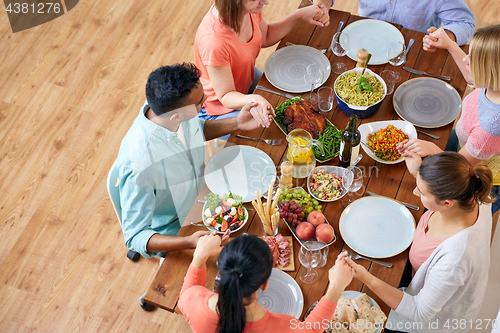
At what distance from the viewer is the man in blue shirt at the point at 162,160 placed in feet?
6.11

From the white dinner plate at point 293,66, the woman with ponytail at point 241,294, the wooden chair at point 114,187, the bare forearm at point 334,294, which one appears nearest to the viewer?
the woman with ponytail at point 241,294

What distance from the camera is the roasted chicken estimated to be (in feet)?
6.84

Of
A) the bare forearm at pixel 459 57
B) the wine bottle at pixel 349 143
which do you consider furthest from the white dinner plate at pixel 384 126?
the bare forearm at pixel 459 57

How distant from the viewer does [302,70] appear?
2357 millimetres

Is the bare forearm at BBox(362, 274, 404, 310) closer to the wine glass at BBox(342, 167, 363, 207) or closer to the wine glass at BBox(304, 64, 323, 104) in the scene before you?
the wine glass at BBox(342, 167, 363, 207)

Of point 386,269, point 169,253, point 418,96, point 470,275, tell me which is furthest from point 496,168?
point 169,253

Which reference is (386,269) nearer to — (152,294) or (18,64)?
(152,294)

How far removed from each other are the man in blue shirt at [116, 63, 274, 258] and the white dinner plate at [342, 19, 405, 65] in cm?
74

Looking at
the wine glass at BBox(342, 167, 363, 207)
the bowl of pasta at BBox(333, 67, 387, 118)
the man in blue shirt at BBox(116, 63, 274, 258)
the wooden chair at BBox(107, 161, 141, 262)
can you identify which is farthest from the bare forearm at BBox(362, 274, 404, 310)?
the wooden chair at BBox(107, 161, 141, 262)

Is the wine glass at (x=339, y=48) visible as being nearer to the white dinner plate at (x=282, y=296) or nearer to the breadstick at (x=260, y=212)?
the breadstick at (x=260, y=212)

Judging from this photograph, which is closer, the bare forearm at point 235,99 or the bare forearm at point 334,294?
the bare forearm at point 334,294

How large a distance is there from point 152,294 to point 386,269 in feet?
3.14

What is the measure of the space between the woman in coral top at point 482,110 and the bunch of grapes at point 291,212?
0.59 meters

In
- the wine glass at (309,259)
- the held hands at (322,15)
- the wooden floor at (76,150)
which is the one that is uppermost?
the held hands at (322,15)
